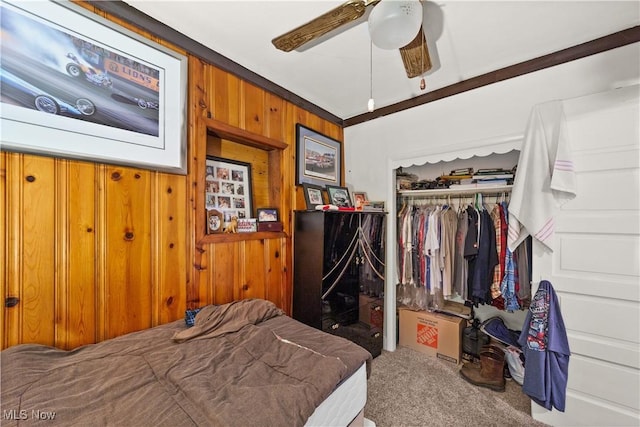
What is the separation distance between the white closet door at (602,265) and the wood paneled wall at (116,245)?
84.3 inches

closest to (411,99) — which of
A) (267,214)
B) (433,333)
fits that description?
(267,214)

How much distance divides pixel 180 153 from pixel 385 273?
2.13 meters

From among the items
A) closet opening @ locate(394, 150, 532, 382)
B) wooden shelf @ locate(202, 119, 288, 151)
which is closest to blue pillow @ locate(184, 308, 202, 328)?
wooden shelf @ locate(202, 119, 288, 151)

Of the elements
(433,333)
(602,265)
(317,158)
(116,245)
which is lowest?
(433,333)

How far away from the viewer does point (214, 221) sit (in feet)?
6.16

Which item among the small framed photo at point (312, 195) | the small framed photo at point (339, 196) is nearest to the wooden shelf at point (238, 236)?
the small framed photo at point (312, 195)

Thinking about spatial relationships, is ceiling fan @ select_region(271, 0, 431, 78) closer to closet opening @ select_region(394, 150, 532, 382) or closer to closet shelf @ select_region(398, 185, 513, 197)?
closet shelf @ select_region(398, 185, 513, 197)

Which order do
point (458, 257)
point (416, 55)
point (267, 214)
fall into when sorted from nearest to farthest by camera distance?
point (416, 55) → point (267, 214) → point (458, 257)

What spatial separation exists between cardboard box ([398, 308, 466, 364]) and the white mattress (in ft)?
4.71

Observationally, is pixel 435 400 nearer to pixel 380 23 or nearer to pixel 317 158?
pixel 317 158

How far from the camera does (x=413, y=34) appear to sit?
1.19m

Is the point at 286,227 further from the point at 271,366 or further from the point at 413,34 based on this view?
the point at 413,34

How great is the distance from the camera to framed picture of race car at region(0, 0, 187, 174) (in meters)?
1.12

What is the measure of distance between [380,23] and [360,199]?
1754mm
